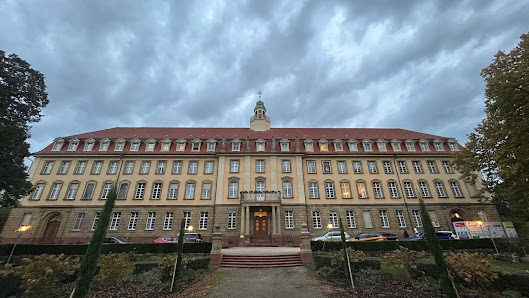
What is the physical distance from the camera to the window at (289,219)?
25.7 m

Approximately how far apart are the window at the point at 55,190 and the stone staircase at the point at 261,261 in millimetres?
24592

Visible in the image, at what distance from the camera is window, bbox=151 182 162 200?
2710cm

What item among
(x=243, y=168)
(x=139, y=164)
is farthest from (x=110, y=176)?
(x=243, y=168)

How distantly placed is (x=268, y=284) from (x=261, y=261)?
4.79 metres

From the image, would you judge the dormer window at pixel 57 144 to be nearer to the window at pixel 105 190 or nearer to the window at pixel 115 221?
→ the window at pixel 105 190

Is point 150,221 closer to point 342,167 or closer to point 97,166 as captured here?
point 97,166

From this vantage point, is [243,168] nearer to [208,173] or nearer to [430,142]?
[208,173]

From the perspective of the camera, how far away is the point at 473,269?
759cm

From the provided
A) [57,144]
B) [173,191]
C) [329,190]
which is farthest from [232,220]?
[57,144]

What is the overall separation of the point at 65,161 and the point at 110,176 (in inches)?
258

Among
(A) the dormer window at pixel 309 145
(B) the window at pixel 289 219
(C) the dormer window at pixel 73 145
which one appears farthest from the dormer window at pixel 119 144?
(A) the dormer window at pixel 309 145

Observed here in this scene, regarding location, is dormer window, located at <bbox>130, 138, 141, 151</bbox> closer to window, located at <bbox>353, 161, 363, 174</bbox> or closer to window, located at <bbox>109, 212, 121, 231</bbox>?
window, located at <bbox>109, 212, 121, 231</bbox>

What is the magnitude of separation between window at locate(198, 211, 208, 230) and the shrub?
2286 centimetres

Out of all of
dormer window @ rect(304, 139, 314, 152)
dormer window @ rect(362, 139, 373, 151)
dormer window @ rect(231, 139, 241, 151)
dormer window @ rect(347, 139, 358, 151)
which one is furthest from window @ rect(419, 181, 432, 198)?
dormer window @ rect(231, 139, 241, 151)
